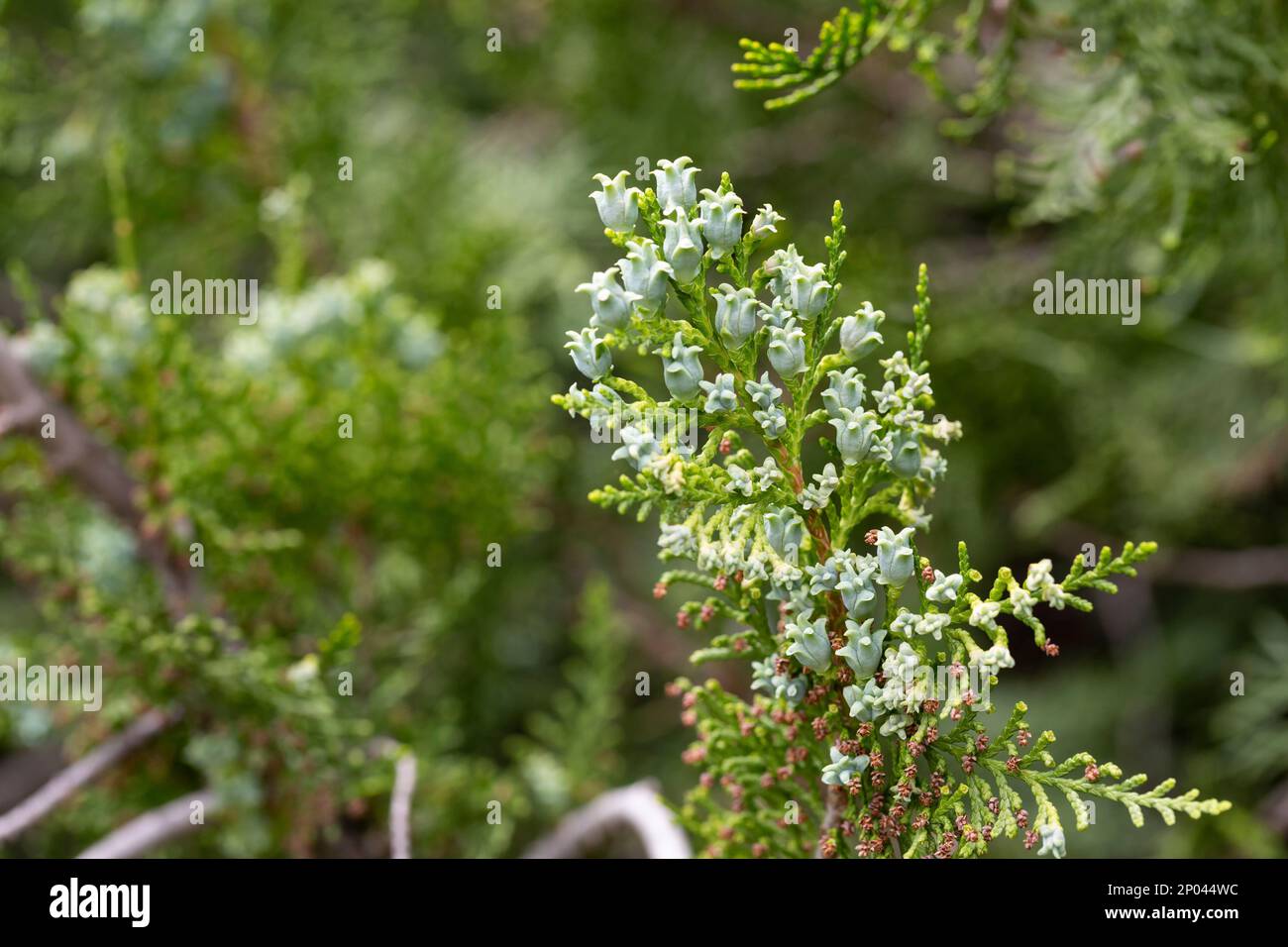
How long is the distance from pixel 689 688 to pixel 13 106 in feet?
8.01

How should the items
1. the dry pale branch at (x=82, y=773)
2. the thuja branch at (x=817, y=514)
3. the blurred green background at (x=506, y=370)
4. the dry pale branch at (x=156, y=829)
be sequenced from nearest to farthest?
the thuja branch at (x=817, y=514) → the dry pale branch at (x=82, y=773) → the dry pale branch at (x=156, y=829) → the blurred green background at (x=506, y=370)

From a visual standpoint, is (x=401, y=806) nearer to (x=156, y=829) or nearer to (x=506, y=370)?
(x=156, y=829)

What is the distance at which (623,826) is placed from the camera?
204 centimetres

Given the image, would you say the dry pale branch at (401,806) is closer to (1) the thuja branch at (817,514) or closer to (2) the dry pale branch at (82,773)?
(2) the dry pale branch at (82,773)

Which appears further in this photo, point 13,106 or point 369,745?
point 13,106

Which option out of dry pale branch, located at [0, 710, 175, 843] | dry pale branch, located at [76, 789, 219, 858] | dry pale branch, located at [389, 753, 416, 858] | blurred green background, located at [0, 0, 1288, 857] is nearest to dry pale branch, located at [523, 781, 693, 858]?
blurred green background, located at [0, 0, 1288, 857]

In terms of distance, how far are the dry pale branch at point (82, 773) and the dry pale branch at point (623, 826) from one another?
0.75 meters

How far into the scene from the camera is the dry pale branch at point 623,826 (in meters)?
1.67

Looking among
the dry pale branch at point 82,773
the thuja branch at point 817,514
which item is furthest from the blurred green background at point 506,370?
the thuja branch at point 817,514

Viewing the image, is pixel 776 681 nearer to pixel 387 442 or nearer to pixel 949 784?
pixel 949 784

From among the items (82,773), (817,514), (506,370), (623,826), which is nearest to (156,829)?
(82,773)

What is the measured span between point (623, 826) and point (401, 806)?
479mm

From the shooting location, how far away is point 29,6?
4020 mm

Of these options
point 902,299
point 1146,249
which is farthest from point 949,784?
point 1146,249
